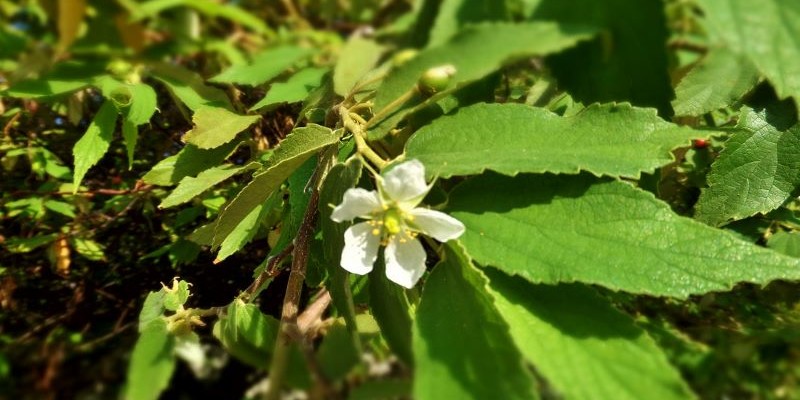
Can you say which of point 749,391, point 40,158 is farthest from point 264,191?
point 40,158

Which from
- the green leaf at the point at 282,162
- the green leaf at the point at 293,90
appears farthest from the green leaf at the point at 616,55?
the green leaf at the point at 293,90

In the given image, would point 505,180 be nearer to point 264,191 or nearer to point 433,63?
point 433,63

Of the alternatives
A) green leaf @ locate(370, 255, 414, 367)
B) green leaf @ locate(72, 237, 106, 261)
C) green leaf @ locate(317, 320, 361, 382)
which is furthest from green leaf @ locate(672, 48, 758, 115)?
green leaf @ locate(72, 237, 106, 261)

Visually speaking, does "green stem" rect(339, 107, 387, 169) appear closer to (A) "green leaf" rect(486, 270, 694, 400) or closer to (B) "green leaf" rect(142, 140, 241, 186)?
(A) "green leaf" rect(486, 270, 694, 400)

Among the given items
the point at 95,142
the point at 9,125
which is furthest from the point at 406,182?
the point at 9,125

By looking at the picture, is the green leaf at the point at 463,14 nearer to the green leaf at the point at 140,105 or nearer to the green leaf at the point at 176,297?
the green leaf at the point at 176,297

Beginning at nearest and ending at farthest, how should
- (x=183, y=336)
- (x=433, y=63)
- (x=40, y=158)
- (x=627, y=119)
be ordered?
(x=433, y=63)
(x=627, y=119)
(x=183, y=336)
(x=40, y=158)
